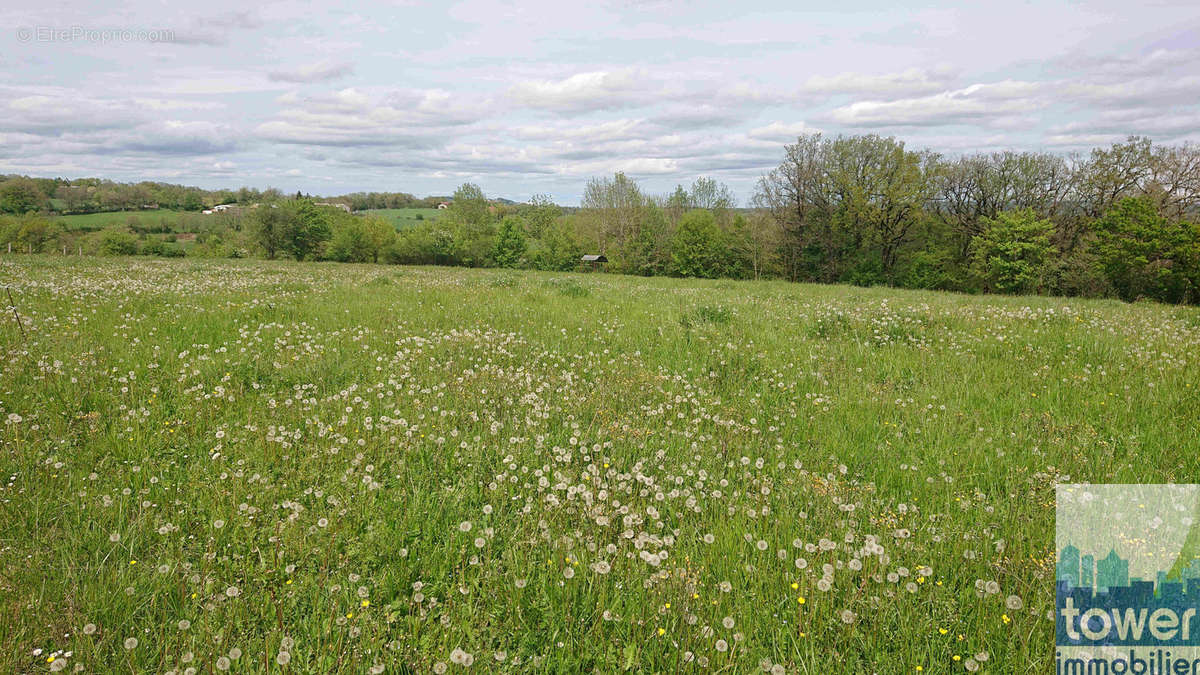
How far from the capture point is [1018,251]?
145ft

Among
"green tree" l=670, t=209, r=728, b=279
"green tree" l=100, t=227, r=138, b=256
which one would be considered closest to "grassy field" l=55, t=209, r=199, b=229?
"green tree" l=100, t=227, r=138, b=256

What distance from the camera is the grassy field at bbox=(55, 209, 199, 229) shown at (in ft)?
263

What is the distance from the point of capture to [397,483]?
4031mm

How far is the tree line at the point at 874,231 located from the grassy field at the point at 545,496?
4243cm

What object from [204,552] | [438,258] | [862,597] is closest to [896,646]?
[862,597]

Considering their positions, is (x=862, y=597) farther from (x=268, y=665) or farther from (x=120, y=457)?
(x=120, y=457)

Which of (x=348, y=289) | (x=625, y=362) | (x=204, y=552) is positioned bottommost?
(x=204, y=552)

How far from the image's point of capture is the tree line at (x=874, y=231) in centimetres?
3750

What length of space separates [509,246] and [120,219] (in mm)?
65207

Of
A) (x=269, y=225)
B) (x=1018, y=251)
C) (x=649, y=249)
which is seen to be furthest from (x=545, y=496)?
(x=269, y=225)

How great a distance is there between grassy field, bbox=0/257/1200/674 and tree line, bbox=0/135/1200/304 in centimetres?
4243

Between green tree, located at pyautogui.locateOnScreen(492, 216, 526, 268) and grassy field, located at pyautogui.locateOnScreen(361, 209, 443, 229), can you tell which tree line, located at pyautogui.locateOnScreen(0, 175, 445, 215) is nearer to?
grassy field, located at pyautogui.locateOnScreen(361, 209, 443, 229)

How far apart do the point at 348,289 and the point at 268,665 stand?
13.0 meters

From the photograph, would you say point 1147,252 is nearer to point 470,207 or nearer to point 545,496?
point 545,496
